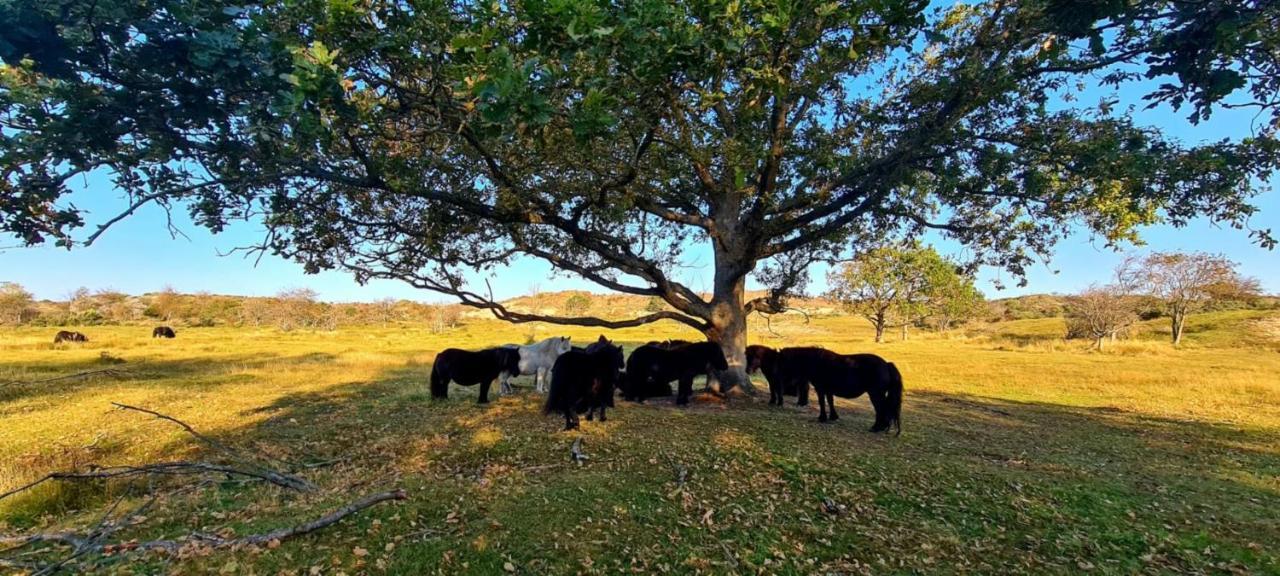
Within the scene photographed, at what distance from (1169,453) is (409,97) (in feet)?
48.7

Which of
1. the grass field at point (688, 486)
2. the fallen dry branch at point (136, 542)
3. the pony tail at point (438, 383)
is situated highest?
the pony tail at point (438, 383)

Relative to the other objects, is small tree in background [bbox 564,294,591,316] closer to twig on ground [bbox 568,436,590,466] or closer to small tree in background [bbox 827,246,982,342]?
small tree in background [bbox 827,246,982,342]

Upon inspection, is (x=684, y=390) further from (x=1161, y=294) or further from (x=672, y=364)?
(x=1161, y=294)

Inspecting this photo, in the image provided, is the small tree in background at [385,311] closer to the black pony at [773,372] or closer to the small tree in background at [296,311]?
the small tree in background at [296,311]

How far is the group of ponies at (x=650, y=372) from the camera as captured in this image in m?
9.88

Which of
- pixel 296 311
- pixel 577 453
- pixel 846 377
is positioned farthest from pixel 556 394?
pixel 296 311

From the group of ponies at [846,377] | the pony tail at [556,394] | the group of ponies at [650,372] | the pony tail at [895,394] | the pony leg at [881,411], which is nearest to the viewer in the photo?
the pony tail at [556,394]

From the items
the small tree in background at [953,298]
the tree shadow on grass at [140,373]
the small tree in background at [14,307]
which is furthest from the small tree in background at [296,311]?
the small tree in background at [953,298]

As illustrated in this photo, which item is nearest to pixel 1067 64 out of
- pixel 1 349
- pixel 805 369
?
pixel 805 369

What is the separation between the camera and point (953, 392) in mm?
19797

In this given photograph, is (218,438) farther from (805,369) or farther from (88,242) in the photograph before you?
(805,369)

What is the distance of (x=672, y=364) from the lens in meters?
12.4

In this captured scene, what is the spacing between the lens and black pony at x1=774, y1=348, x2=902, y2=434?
10289mm

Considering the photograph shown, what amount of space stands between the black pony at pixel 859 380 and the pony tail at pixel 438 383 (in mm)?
8710
